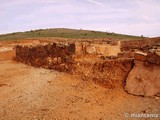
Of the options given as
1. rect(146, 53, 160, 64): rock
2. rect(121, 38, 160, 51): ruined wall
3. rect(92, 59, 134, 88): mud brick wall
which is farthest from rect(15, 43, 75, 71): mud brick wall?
rect(121, 38, 160, 51): ruined wall

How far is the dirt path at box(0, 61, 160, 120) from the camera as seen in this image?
681cm

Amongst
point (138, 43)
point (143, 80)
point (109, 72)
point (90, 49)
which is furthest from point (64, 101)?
point (138, 43)

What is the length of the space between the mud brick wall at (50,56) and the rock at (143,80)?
206 centimetres

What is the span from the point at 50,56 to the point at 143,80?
3557 mm

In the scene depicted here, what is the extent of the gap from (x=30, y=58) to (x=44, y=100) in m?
3.75

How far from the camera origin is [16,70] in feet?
34.5

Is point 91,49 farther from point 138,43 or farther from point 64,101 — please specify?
point 138,43

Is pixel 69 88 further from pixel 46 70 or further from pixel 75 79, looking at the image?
pixel 46 70

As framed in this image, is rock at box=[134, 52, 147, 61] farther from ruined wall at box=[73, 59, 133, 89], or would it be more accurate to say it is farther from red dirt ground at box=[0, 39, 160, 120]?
red dirt ground at box=[0, 39, 160, 120]

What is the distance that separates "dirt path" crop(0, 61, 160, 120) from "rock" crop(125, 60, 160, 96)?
21cm

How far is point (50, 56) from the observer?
32.9 ft

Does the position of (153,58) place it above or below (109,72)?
above

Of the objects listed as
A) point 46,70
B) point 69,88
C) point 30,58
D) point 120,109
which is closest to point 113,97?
point 120,109

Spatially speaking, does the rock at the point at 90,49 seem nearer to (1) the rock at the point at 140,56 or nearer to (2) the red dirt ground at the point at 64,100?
(2) the red dirt ground at the point at 64,100
